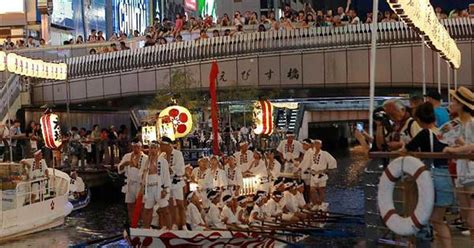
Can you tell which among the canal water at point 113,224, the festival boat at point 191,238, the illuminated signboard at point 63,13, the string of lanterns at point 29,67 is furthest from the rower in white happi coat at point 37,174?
the illuminated signboard at point 63,13

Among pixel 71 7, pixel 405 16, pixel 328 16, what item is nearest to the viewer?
pixel 405 16

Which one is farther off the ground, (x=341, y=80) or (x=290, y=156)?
(x=341, y=80)

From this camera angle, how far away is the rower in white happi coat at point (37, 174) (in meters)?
19.0

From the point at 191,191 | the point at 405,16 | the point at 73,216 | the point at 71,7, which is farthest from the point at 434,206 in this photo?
the point at 71,7

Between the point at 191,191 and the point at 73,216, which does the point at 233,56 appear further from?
the point at 191,191

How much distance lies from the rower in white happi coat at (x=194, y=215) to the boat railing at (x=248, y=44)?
50.1 feet

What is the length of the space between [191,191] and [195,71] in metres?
16.8

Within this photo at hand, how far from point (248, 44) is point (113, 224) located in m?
Answer: 11.6

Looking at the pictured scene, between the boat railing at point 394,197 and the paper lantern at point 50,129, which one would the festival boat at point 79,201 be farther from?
the boat railing at point 394,197

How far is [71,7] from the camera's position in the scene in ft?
159

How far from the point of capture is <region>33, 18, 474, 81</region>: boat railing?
2833 cm

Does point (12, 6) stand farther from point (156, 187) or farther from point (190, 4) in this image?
point (156, 187)

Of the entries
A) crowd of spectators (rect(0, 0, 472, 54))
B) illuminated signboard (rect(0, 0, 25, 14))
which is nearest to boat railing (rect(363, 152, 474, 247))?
crowd of spectators (rect(0, 0, 472, 54))

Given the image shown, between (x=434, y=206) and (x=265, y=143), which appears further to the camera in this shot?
(x=265, y=143)
